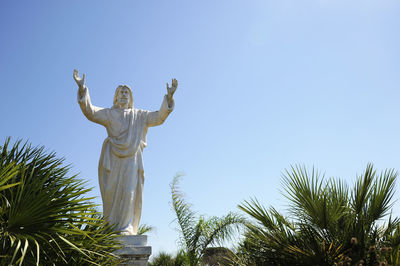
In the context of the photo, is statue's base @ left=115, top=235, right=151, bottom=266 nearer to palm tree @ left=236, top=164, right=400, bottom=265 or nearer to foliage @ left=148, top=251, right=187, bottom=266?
palm tree @ left=236, top=164, right=400, bottom=265

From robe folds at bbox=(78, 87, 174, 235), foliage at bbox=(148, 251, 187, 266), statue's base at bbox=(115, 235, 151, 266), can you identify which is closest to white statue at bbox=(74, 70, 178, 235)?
robe folds at bbox=(78, 87, 174, 235)

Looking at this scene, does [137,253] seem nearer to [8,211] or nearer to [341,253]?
[8,211]

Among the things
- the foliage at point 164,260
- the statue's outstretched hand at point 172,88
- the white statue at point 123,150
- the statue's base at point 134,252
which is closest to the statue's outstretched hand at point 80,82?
the white statue at point 123,150

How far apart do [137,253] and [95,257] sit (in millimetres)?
814

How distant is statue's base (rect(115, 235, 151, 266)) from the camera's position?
5.59 meters

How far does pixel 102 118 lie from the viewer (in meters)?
6.96

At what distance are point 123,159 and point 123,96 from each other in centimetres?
134

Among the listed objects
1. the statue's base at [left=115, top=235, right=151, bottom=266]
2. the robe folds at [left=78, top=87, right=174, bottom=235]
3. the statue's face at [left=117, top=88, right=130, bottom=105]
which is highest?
the statue's face at [left=117, top=88, right=130, bottom=105]

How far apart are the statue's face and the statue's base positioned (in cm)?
265

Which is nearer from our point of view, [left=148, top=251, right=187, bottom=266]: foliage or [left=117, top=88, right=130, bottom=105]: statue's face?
[left=117, top=88, right=130, bottom=105]: statue's face

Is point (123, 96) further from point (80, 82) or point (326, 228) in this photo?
point (326, 228)

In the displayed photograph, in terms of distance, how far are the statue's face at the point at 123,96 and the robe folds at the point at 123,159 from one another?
0.51ft

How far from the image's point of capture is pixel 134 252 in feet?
18.4

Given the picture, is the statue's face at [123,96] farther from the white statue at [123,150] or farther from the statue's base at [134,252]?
the statue's base at [134,252]
